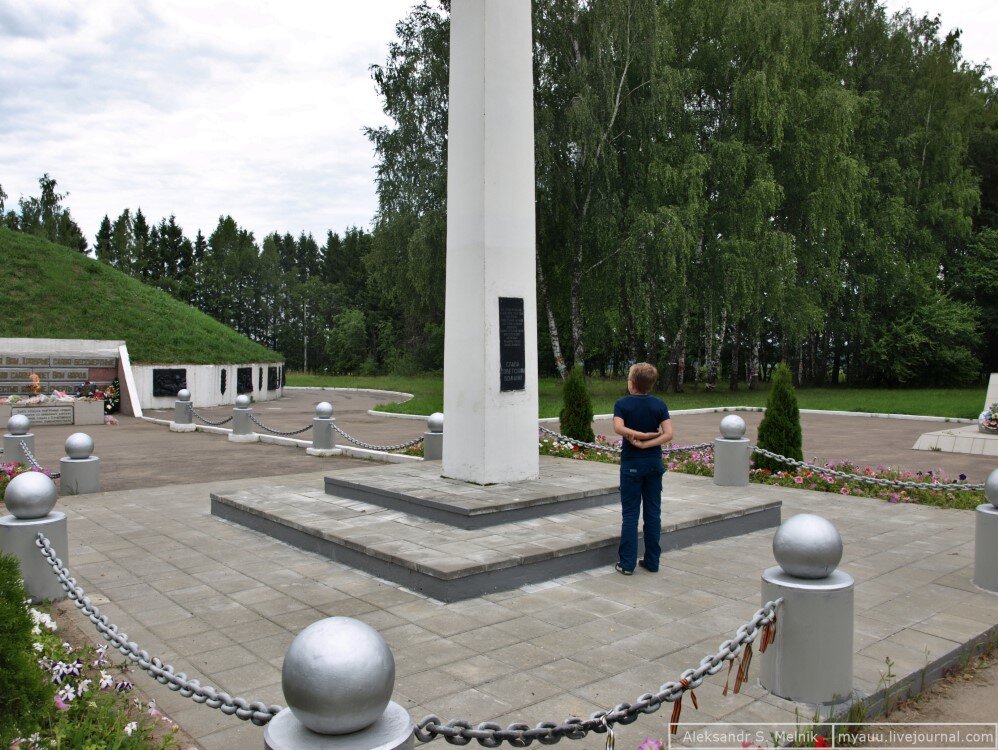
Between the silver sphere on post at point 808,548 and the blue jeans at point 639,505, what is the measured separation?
194 centimetres

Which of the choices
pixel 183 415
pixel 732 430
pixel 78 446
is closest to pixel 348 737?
pixel 732 430

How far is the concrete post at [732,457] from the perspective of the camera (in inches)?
404

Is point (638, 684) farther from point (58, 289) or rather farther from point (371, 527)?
point (58, 289)

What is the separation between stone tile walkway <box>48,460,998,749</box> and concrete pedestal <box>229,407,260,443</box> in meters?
8.61

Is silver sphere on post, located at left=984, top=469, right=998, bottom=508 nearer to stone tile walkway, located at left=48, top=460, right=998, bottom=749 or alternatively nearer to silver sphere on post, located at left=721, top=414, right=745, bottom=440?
stone tile walkway, located at left=48, top=460, right=998, bottom=749

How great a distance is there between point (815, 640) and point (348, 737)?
8.16ft

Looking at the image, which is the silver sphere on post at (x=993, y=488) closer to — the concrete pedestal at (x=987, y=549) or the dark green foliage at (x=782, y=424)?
the concrete pedestal at (x=987, y=549)

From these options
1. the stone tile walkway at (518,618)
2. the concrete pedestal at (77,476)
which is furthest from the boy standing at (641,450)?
the concrete pedestal at (77,476)

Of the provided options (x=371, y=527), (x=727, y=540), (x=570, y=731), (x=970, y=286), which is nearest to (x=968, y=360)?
(x=970, y=286)

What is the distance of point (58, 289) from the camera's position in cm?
3112

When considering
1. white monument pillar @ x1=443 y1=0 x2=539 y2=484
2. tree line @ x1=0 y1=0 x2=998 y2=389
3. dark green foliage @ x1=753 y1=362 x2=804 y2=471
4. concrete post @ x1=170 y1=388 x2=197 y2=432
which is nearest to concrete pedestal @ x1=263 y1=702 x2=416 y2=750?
white monument pillar @ x1=443 y1=0 x2=539 y2=484

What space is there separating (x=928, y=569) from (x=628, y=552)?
8.45ft

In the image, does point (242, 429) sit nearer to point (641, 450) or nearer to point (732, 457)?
point (732, 457)

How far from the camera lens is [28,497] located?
18.4 ft
